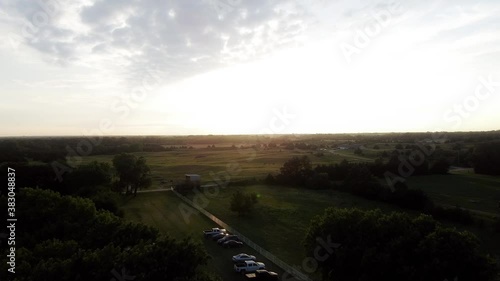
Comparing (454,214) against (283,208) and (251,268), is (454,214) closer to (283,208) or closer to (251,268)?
(283,208)

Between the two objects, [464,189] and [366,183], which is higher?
[366,183]

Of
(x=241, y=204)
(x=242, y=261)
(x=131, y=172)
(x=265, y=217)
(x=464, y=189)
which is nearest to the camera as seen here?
(x=242, y=261)

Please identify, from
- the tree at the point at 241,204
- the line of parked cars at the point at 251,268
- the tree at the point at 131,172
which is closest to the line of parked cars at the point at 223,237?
the line of parked cars at the point at 251,268

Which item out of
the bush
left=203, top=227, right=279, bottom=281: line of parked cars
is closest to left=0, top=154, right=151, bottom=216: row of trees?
left=203, top=227, right=279, bottom=281: line of parked cars

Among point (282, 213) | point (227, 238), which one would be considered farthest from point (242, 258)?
point (282, 213)

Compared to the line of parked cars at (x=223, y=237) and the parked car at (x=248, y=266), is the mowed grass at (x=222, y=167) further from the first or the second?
the parked car at (x=248, y=266)
